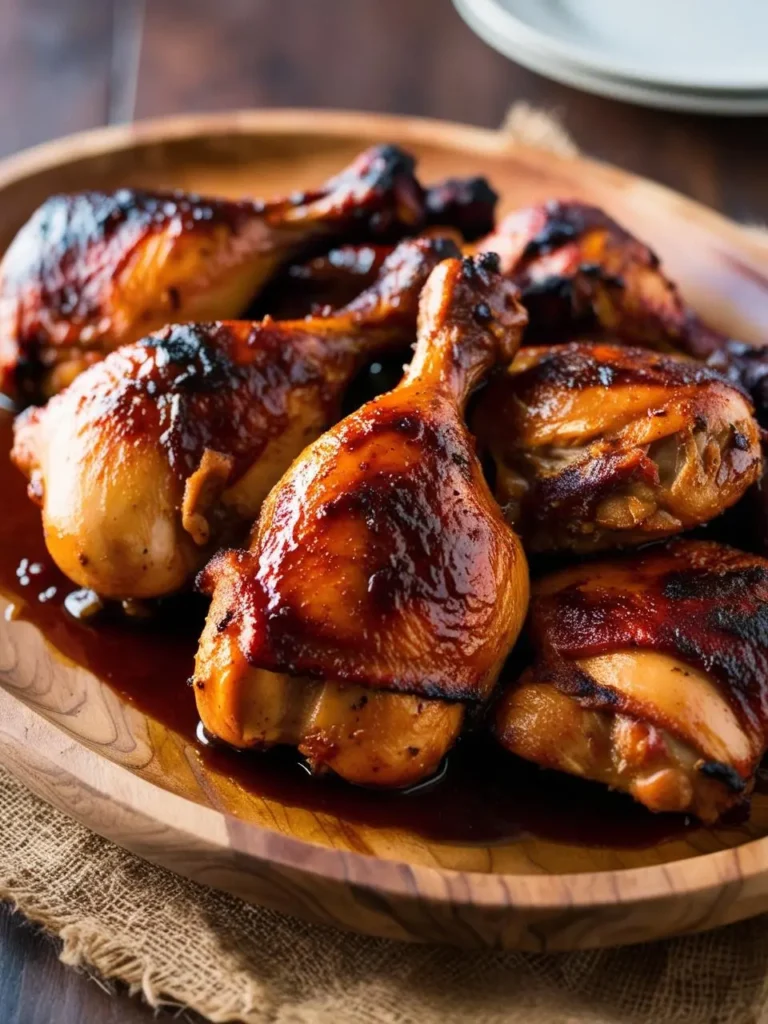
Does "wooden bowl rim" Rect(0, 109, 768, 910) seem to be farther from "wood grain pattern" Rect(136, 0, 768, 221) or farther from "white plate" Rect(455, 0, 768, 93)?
"white plate" Rect(455, 0, 768, 93)

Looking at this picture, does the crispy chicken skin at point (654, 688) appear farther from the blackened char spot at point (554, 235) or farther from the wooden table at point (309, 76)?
the wooden table at point (309, 76)

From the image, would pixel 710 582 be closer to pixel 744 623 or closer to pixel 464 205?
pixel 744 623

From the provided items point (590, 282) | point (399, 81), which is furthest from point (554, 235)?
point (399, 81)

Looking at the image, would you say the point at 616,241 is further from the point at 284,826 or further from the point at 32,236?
the point at 284,826

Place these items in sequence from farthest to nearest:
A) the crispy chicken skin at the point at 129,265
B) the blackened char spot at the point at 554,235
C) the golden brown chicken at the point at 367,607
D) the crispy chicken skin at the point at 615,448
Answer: the blackened char spot at the point at 554,235
the crispy chicken skin at the point at 129,265
the crispy chicken skin at the point at 615,448
the golden brown chicken at the point at 367,607

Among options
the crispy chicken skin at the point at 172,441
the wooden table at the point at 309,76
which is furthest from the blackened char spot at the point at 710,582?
the wooden table at the point at 309,76
